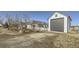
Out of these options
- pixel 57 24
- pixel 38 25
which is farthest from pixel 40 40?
pixel 57 24

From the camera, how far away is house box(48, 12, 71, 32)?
238cm

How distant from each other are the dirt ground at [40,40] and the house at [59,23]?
7cm

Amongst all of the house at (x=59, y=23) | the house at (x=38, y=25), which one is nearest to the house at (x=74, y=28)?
the house at (x=59, y=23)

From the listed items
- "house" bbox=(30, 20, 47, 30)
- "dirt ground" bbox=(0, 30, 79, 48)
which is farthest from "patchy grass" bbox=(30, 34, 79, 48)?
"house" bbox=(30, 20, 47, 30)

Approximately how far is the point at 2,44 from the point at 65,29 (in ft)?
2.79

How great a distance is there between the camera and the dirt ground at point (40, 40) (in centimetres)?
237

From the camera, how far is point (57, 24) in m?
2.41

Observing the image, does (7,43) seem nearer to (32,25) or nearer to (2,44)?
(2,44)

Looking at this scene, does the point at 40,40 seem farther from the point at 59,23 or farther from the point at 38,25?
the point at 59,23

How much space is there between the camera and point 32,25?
240cm

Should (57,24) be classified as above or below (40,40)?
above

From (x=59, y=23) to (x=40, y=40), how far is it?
13.3 inches

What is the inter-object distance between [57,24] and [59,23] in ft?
0.10
